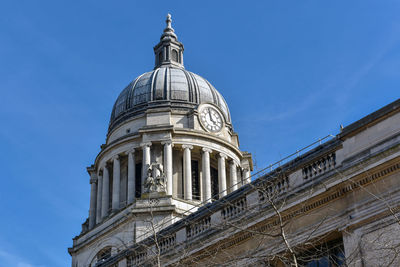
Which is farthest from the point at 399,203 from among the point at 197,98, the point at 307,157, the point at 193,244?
the point at 197,98

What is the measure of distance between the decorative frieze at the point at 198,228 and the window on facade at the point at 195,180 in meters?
18.5

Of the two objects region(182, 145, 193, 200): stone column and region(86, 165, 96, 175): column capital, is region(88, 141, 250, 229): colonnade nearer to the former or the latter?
region(182, 145, 193, 200): stone column

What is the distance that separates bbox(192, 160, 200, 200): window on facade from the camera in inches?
1820

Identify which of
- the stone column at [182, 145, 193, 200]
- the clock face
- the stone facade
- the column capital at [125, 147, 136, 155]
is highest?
the clock face

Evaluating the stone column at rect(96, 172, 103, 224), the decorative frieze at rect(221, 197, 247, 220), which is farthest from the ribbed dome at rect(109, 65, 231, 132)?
the decorative frieze at rect(221, 197, 247, 220)

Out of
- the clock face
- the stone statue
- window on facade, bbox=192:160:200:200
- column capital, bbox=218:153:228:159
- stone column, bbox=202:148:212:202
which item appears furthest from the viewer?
the clock face

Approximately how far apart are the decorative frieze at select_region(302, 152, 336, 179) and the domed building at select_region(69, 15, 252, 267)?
1870 cm

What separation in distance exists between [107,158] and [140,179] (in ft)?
10.5

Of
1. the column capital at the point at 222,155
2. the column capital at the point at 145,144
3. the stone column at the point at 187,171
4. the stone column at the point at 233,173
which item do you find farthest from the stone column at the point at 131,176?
the stone column at the point at 233,173

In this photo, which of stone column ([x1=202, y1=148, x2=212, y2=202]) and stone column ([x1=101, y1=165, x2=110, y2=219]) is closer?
stone column ([x1=202, y1=148, x2=212, y2=202])

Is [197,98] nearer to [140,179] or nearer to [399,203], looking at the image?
[140,179]

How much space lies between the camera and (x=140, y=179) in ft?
154

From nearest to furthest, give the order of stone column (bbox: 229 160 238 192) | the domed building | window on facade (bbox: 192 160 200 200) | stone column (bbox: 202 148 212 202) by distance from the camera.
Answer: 1. the domed building
2. stone column (bbox: 202 148 212 202)
3. window on facade (bbox: 192 160 200 200)
4. stone column (bbox: 229 160 238 192)

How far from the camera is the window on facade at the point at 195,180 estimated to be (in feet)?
152
